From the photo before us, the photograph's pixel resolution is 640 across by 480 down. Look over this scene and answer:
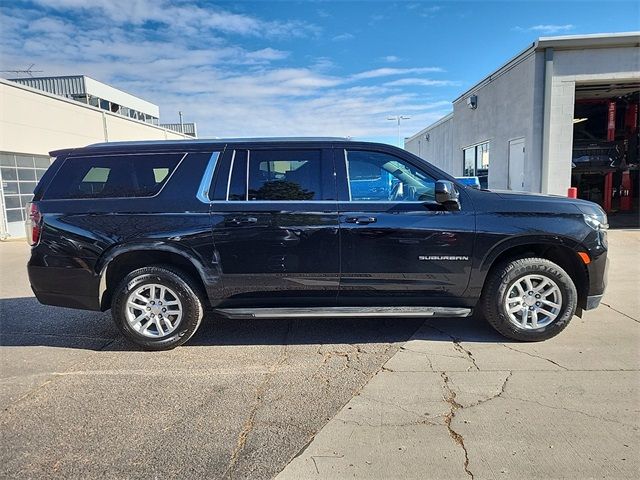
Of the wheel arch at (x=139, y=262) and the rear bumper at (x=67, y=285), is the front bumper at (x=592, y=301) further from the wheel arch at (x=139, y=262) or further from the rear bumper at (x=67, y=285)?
the rear bumper at (x=67, y=285)

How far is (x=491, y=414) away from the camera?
2977mm

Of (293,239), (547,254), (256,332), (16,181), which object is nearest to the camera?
(293,239)

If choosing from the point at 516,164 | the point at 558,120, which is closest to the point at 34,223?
the point at 558,120

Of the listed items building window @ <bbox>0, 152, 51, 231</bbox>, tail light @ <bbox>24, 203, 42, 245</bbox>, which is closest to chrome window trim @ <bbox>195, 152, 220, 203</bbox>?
tail light @ <bbox>24, 203, 42, 245</bbox>

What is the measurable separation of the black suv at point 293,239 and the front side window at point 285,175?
0.04 feet

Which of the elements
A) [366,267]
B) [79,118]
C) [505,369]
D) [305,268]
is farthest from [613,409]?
[79,118]

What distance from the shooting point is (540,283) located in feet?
13.8

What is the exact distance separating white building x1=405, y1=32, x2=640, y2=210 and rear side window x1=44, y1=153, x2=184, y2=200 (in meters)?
10.1

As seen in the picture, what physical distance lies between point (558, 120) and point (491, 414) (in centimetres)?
1029

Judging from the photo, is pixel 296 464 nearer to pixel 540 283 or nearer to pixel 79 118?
pixel 540 283

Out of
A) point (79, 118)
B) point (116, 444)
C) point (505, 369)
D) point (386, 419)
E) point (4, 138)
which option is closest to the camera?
point (116, 444)

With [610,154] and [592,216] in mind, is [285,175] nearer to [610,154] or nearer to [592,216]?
[592,216]

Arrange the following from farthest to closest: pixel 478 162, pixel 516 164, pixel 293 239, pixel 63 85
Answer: pixel 63 85 → pixel 478 162 → pixel 516 164 → pixel 293 239

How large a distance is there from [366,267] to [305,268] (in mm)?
588
